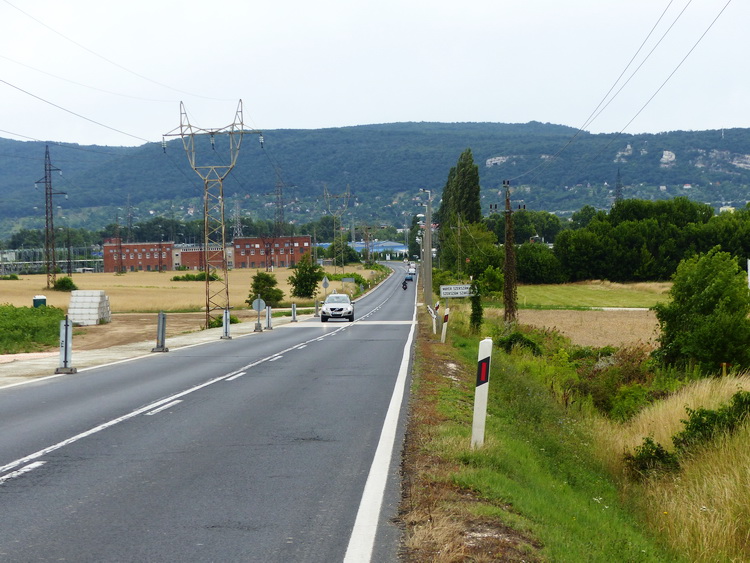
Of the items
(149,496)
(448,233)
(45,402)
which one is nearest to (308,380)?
(45,402)

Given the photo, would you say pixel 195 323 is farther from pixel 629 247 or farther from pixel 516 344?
pixel 629 247

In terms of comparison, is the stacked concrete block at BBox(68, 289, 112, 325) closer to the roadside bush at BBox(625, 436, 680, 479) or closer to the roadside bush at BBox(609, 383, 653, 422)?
the roadside bush at BBox(609, 383, 653, 422)

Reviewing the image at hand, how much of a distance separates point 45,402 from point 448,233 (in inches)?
3992

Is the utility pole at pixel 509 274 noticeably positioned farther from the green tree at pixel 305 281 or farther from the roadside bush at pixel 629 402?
the green tree at pixel 305 281

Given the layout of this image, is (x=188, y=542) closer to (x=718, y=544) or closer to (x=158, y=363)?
(x=718, y=544)

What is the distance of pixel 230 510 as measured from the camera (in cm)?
652

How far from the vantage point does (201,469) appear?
805 centimetres

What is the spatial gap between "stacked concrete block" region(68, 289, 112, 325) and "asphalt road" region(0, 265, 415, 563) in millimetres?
33960

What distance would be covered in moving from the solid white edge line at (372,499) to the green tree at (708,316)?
11720mm

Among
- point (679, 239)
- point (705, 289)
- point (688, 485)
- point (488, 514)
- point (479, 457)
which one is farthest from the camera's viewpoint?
point (679, 239)

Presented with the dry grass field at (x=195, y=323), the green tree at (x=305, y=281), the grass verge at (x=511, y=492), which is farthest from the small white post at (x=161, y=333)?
the green tree at (x=305, y=281)

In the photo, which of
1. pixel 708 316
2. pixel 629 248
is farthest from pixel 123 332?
pixel 629 248

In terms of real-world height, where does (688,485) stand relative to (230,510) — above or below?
below

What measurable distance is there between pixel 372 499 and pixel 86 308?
149ft
